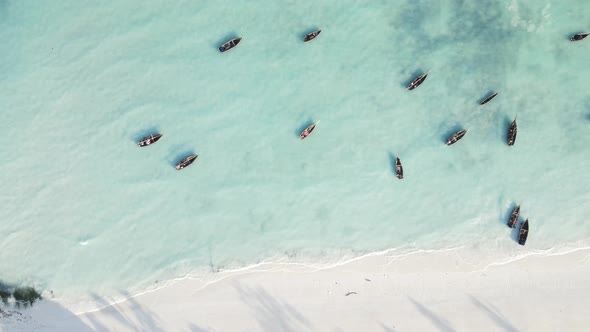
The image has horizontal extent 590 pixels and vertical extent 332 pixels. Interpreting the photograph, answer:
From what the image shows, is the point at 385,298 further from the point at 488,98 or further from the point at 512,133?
the point at 488,98

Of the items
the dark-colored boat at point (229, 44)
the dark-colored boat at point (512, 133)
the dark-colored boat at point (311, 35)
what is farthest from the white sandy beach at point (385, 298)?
the dark-colored boat at point (311, 35)

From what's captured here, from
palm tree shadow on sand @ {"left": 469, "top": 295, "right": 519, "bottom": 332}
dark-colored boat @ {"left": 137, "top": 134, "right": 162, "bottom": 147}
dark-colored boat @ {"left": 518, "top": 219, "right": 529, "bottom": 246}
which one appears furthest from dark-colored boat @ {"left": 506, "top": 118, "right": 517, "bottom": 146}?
dark-colored boat @ {"left": 137, "top": 134, "right": 162, "bottom": 147}

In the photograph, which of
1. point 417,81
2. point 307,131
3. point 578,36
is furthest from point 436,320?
point 578,36

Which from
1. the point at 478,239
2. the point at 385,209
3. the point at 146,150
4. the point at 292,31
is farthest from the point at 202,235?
the point at 478,239

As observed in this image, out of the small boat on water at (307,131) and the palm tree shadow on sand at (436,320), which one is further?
the small boat on water at (307,131)

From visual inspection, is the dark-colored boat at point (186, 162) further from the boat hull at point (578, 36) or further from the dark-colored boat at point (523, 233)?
the boat hull at point (578, 36)

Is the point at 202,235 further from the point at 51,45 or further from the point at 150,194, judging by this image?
the point at 51,45
